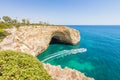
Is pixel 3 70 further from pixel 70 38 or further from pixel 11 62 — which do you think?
pixel 70 38

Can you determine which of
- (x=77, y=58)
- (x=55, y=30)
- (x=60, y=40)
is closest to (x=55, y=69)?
(x=77, y=58)

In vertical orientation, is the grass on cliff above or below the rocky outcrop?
above

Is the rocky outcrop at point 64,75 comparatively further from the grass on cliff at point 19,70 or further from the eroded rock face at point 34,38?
the eroded rock face at point 34,38

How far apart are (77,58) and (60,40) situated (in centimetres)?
1942

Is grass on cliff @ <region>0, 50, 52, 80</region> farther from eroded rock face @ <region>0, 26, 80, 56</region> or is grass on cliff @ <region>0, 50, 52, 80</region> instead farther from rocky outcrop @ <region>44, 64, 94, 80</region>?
eroded rock face @ <region>0, 26, 80, 56</region>

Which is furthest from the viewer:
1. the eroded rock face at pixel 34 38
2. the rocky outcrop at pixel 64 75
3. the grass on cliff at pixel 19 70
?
the eroded rock face at pixel 34 38

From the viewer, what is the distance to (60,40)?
5244cm

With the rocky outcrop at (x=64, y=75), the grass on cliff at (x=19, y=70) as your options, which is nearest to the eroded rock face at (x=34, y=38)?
the rocky outcrop at (x=64, y=75)

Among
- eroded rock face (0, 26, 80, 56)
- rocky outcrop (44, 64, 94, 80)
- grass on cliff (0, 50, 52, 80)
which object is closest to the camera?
grass on cliff (0, 50, 52, 80)

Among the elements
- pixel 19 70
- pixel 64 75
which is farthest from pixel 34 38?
pixel 19 70

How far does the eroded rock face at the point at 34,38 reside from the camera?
30178 millimetres

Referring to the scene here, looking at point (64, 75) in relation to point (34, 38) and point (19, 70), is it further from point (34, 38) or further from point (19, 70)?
point (34, 38)

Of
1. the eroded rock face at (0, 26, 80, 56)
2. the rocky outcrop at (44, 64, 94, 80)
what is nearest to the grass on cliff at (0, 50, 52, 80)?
the rocky outcrop at (44, 64, 94, 80)

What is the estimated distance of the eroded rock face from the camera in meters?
30.2
